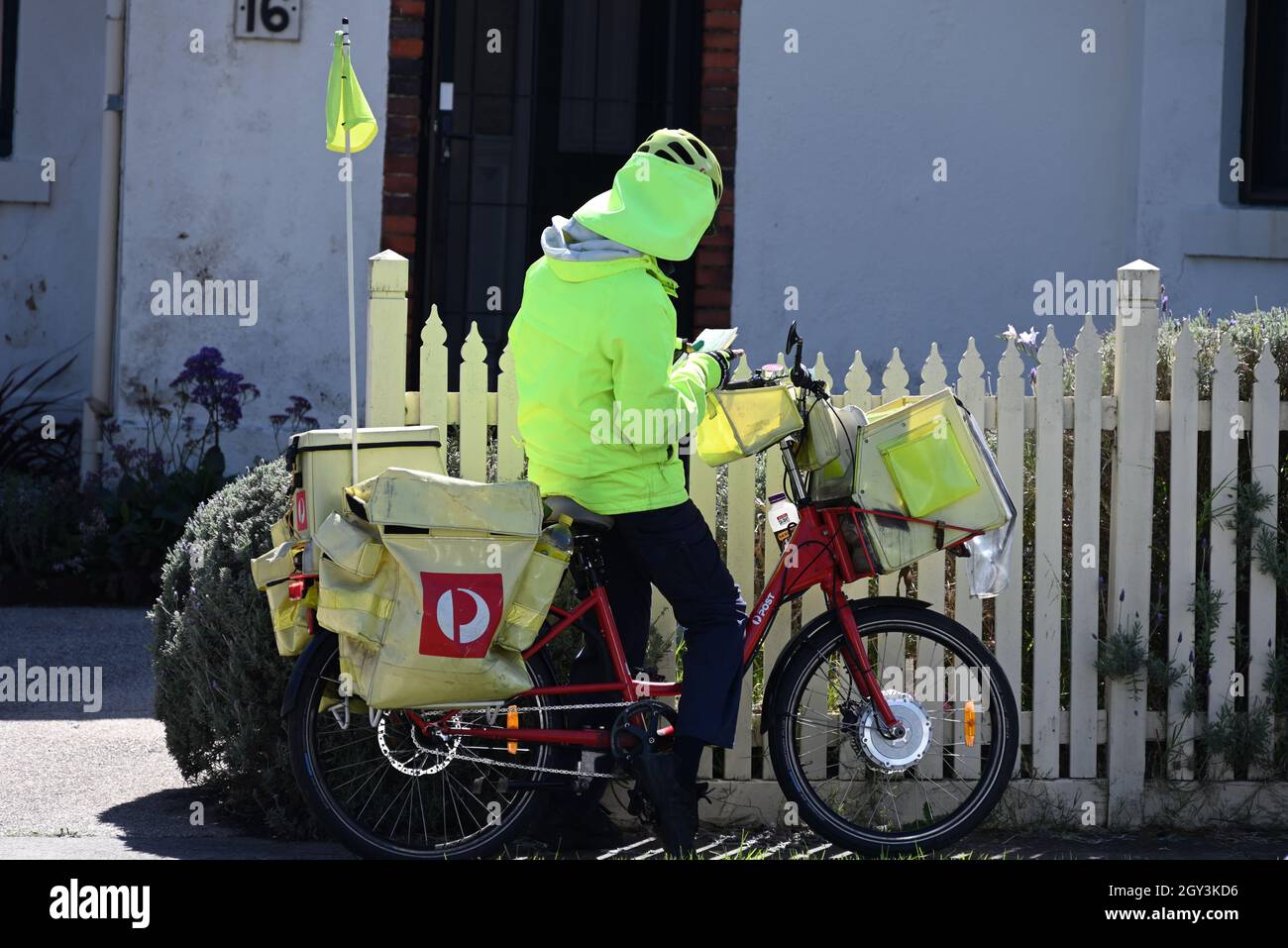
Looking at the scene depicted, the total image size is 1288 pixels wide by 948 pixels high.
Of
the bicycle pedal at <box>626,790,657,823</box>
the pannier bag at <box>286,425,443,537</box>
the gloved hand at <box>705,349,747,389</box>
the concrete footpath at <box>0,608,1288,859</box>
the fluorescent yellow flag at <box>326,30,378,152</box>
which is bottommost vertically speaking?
the concrete footpath at <box>0,608,1288,859</box>

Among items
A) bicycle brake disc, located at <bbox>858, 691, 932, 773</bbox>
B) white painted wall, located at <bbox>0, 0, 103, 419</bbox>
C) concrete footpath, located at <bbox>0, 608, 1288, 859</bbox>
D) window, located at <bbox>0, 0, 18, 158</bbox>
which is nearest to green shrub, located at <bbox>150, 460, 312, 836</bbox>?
concrete footpath, located at <bbox>0, 608, 1288, 859</bbox>

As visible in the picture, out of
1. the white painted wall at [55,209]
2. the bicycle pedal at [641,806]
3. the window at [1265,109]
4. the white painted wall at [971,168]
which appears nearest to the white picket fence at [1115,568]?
the bicycle pedal at [641,806]

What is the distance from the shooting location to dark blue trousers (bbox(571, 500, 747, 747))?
170 inches

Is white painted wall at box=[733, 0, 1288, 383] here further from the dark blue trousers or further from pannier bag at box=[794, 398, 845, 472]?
the dark blue trousers

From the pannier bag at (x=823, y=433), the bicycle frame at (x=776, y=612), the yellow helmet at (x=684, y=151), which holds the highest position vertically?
the yellow helmet at (x=684, y=151)

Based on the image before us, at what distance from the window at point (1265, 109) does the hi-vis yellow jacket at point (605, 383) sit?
554cm

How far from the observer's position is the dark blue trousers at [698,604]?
433cm

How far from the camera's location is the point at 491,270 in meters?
8.80

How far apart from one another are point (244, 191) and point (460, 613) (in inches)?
189

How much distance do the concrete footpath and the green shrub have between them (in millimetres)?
133

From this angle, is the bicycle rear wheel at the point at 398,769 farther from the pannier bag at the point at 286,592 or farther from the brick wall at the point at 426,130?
the brick wall at the point at 426,130

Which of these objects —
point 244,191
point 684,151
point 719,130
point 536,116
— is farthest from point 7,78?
point 684,151
